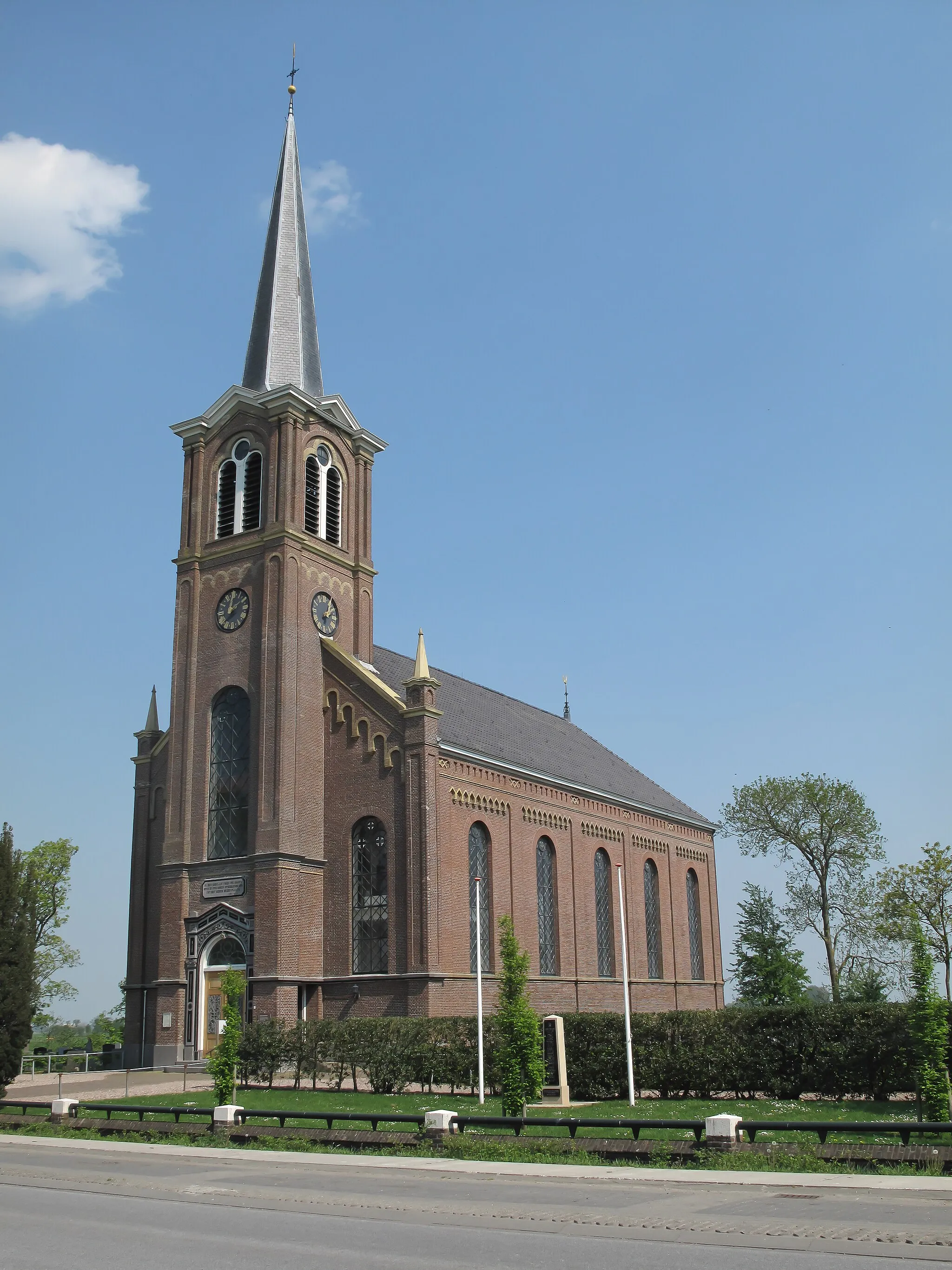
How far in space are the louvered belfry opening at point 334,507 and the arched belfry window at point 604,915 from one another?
18025 millimetres

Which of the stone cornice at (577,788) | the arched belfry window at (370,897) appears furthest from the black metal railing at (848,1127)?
the stone cornice at (577,788)

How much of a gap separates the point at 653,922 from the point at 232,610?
83.9 ft

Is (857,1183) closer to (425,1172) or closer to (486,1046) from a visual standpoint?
(425,1172)

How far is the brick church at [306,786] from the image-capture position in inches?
1506

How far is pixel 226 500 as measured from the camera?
4406cm

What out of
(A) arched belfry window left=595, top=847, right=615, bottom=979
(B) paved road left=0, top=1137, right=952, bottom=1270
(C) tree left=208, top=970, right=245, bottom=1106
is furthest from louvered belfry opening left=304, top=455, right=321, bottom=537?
(B) paved road left=0, top=1137, right=952, bottom=1270

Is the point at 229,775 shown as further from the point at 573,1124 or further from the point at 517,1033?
the point at 573,1124

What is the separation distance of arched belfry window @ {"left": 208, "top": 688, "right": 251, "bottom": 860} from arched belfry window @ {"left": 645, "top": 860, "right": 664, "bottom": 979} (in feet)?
72.8

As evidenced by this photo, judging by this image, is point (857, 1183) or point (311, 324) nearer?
point (857, 1183)

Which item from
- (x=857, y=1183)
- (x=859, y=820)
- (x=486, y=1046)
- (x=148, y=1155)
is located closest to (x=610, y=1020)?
(x=486, y=1046)

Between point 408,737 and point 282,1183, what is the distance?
23426 mm

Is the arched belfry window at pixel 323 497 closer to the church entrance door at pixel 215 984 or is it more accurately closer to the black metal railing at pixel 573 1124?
the church entrance door at pixel 215 984

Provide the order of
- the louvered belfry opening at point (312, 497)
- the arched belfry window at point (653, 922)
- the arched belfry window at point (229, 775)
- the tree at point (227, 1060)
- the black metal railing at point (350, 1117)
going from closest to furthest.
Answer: the black metal railing at point (350, 1117)
the tree at point (227, 1060)
the arched belfry window at point (229, 775)
the louvered belfry opening at point (312, 497)
the arched belfry window at point (653, 922)

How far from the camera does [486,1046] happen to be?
98.4 feet
